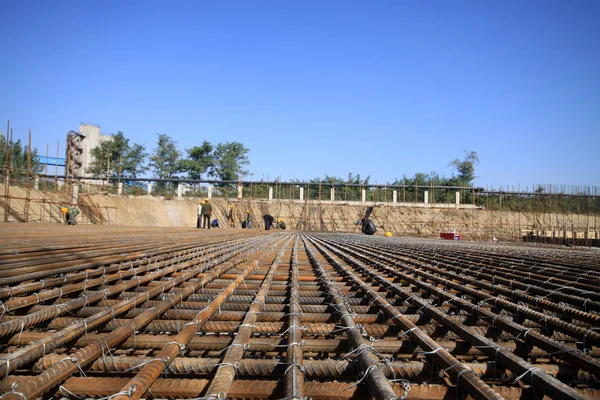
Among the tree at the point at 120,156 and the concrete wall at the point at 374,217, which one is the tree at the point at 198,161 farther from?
the concrete wall at the point at 374,217

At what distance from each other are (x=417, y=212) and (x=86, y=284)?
25667 millimetres

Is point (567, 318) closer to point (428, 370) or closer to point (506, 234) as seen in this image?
point (428, 370)

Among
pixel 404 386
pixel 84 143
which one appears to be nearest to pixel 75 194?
pixel 84 143

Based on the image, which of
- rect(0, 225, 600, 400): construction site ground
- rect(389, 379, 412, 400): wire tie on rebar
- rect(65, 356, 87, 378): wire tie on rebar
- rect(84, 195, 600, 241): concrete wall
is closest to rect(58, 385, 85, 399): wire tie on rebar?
rect(0, 225, 600, 400): construction site ground

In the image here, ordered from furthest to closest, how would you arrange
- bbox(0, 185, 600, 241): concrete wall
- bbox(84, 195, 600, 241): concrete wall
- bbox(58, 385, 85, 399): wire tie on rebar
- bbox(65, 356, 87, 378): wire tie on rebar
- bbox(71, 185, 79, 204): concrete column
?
bbox(84, 195, 600, 241): concrete wall, bbox(0, 185, 600, 241): concrete wall, bbox(71, 185, 79, 204): concrete column, bbox(65, 356, 87, 378): wire tie on rebar, bbox(58, 385, 85, 399): wire tie on rebar

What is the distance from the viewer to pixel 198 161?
38.9 meters

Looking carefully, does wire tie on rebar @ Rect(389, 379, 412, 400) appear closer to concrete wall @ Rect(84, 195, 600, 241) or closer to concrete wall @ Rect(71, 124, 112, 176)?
concrete wall @ Rect(84, 195, 600, 241)

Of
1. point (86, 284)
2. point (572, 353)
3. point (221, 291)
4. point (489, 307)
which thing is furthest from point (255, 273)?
point (572, 353)

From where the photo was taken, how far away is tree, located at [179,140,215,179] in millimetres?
38281

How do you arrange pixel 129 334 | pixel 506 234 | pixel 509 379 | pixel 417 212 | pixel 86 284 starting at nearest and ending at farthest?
pixel 509 379
pixel 129 334
pixel 86 284
pixel 506 234
pixel 417 212

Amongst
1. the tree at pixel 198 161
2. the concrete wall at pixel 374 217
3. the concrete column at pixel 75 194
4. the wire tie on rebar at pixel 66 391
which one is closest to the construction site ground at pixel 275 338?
the wire tie on rebar at pixel 66 391

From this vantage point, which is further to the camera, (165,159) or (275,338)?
(165,159)

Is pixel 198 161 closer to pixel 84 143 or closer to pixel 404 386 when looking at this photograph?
pixel 84 143

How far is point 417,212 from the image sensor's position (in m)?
26.3
